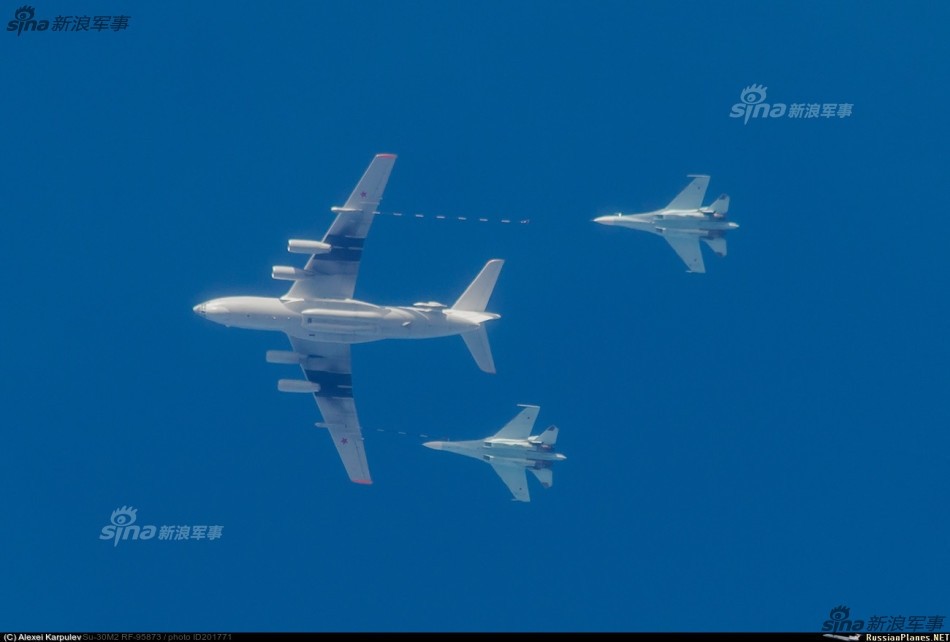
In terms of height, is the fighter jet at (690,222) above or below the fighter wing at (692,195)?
below

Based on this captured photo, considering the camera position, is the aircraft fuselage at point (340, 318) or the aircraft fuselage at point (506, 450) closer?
the aircraft fuselage at point (340, 318)

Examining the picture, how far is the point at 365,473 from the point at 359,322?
25.1ft

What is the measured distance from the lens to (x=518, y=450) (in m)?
46.1

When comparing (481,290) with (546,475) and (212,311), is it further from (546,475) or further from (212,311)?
(212,311)

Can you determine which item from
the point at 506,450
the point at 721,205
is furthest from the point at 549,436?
the point at 721,205

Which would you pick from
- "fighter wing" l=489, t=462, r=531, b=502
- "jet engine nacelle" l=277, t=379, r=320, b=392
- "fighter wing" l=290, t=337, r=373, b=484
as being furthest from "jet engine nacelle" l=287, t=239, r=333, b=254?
"fighter wing" l=489, t=462, r=531, b=502

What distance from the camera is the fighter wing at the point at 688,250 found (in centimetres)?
4719

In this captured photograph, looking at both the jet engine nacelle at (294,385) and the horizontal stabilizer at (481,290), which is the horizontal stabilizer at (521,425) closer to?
the horizontal stabilizer at (481,290)

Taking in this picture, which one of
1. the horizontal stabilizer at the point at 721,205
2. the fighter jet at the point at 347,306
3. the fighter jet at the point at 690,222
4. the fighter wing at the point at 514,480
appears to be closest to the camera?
the fighter jet at the point at 347,306

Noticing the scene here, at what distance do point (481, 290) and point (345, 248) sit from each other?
6.10m

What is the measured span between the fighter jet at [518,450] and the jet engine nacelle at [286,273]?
9.40 meters

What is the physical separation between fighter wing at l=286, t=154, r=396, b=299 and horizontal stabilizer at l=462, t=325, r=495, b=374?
5.51 meters

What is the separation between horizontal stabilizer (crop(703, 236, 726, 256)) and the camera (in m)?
46.8

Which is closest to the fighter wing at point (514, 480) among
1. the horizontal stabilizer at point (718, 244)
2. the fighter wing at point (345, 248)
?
the fighter wing at point (345, 248)
